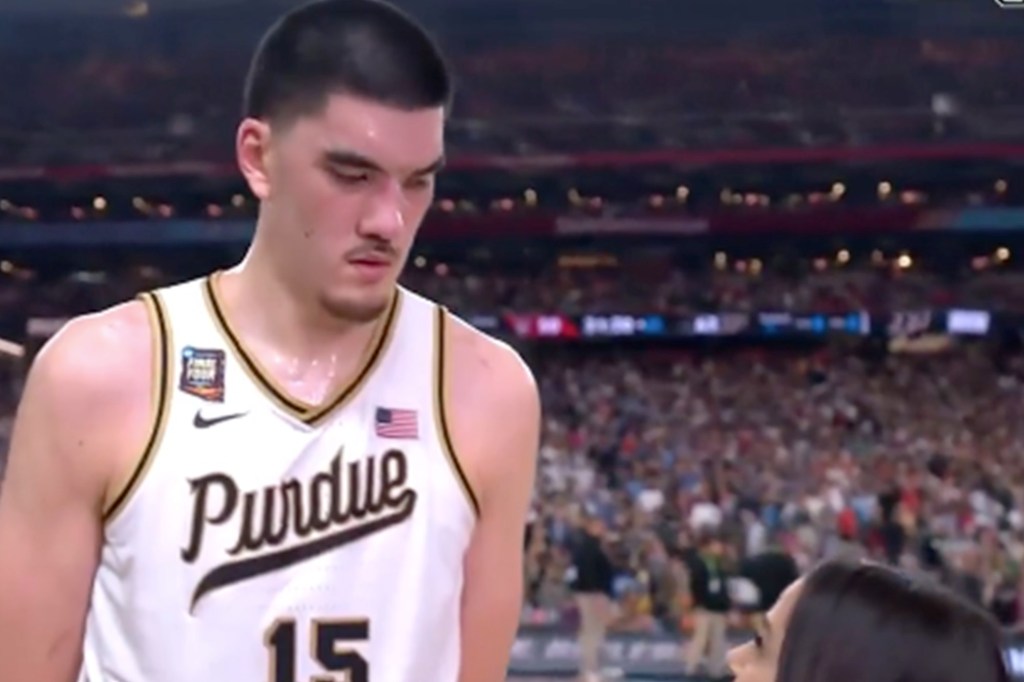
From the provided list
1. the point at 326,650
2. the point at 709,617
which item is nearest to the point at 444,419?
the point at 326,650

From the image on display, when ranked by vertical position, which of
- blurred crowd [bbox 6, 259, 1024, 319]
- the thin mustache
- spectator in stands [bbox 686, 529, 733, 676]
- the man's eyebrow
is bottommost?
spectator in stands [bbox 686, 529, 733, 676]

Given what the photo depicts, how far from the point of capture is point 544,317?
66.6 feet

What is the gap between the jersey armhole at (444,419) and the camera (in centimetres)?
187

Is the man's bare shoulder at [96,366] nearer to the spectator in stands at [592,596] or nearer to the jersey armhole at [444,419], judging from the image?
the jersey armhole at [444,419]

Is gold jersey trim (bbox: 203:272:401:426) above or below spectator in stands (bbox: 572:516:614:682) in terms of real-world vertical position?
above

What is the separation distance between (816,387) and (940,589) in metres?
18.3

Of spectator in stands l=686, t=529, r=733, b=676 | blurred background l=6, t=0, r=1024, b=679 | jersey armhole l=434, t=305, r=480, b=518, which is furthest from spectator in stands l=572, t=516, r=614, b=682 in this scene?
jersey armhole l=434, t=305, r=480, b=518

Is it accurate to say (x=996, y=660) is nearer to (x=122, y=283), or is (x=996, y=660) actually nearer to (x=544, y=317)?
(x=544, y=317)

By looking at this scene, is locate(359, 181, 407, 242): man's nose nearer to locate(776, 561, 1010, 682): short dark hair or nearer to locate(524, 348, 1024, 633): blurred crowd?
locate(776, 561, 1010, 682): short dark hair

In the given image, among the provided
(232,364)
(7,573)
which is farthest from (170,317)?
(7,573)

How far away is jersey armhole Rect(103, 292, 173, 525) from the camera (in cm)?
175

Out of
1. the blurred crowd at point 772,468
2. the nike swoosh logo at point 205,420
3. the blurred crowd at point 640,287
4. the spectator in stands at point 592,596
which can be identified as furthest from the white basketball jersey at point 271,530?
the blurred crowd at point 640,287

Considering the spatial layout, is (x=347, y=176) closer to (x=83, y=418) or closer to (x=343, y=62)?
(x=343, y=62)

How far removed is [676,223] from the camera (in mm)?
20031
